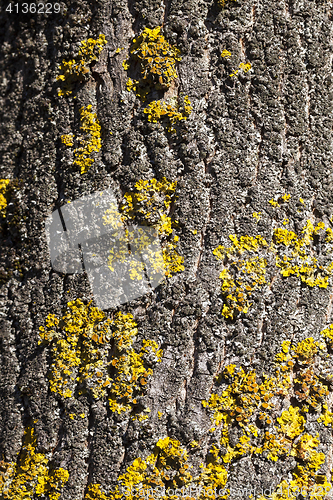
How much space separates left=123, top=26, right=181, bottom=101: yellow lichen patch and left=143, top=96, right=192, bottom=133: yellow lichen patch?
0.16 ft

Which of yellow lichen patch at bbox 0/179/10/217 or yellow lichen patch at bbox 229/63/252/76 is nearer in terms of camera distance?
yellow lichen patch at bbox 229/63/252/76

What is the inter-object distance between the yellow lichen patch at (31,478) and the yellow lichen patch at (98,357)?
0.21 meters

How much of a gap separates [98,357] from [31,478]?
0.42 meters

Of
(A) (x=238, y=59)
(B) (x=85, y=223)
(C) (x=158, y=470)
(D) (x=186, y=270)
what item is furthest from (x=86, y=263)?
(A) (x=238, y=59)

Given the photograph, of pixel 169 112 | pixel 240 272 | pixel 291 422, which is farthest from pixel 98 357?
pixel 169 112

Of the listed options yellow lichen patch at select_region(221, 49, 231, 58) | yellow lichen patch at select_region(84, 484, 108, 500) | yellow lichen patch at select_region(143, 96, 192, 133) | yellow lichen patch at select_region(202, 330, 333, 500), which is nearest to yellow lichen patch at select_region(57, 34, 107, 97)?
yellow lichen patch at select_region(143, 96, 192, 133)

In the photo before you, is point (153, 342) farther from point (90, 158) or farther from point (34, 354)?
point (90, 158)

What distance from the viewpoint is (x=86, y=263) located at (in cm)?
109

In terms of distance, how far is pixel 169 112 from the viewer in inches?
41.7

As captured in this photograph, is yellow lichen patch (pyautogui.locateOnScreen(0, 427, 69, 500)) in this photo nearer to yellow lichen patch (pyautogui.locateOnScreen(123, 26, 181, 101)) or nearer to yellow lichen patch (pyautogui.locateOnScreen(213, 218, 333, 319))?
yellow lichen patch (pyautogui.locateOnScreen(213, 218, 333, 319))

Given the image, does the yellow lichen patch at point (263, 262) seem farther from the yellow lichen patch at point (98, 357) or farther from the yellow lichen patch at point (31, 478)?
the yellow lichen patch at point (31, 478)

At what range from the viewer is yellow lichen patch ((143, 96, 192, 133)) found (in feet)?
3.48

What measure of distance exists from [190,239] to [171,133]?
0.32m

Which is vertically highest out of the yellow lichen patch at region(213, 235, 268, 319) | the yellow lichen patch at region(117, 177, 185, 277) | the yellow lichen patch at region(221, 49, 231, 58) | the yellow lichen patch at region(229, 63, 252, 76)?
the yellow lichen patch at region(221, 49, 231, 58)
